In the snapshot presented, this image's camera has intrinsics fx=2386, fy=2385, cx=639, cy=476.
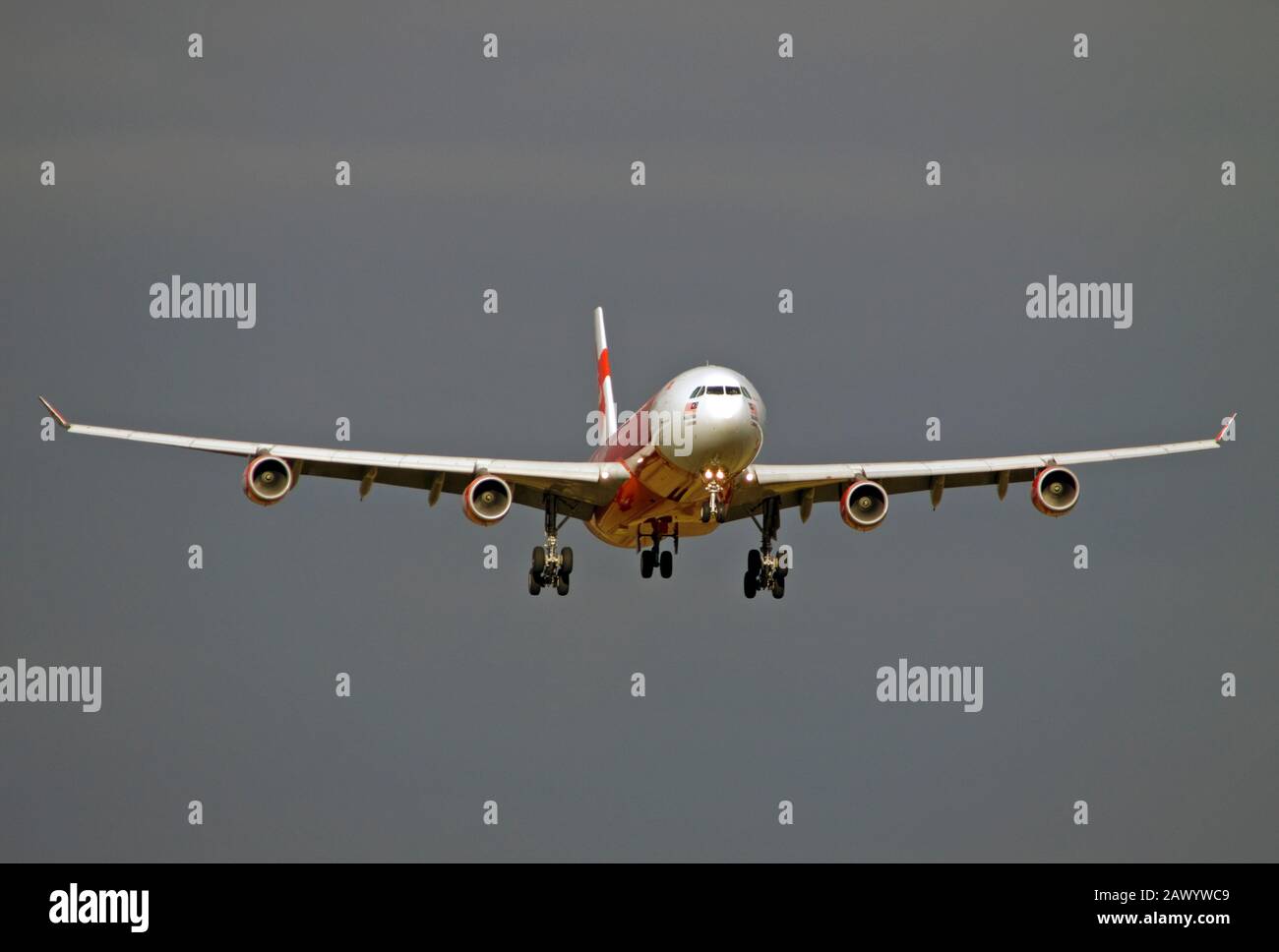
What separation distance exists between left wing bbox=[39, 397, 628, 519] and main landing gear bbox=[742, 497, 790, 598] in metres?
5.94

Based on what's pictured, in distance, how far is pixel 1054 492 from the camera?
262ft

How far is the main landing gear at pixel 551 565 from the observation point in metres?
81.7

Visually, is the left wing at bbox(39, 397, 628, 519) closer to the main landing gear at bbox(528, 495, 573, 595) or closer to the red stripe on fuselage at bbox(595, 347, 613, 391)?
the main landing gear at bbox(528, 495, 573, 595)

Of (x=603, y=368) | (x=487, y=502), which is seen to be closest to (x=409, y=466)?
(x=487, y=502)

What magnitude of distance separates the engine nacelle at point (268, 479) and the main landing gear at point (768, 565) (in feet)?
54.5

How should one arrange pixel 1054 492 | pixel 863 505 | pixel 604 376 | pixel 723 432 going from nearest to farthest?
pixel 723 432
pixel 863 505
pixel 1054 492
pixel 604 376

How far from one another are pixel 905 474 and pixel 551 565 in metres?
12.5

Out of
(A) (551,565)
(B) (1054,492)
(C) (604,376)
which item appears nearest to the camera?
(B) (1054,492)

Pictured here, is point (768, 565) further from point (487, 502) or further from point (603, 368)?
point (603, 368)

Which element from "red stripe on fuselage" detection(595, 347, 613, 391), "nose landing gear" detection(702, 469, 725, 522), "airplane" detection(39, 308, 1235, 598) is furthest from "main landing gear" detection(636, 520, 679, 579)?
"red stripe on fuselage" detection(595, 347, 613, 391)
